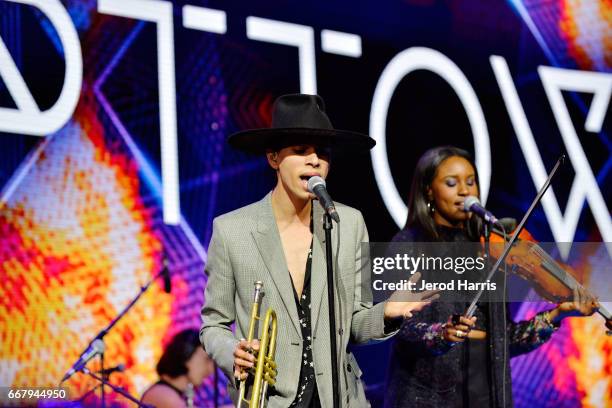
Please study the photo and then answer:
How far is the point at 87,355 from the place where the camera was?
220 inches

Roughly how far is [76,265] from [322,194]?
266 centimetres

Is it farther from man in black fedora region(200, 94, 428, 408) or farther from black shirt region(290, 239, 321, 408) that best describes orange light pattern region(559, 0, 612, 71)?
black shirt region(290, 239, 321, 408)

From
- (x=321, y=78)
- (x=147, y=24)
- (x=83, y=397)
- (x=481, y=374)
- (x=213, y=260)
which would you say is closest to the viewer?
(x=213, y=260)

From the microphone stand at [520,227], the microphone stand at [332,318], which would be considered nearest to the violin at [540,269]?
the microphone stand at [520,227]

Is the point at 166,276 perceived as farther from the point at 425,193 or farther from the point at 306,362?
the point at 306,362

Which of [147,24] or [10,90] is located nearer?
[10,90]

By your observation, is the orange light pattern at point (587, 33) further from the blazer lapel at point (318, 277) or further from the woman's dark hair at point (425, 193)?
the blazer lapel at point (318, 277)

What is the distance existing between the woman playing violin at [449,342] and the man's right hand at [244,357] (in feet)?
4.47

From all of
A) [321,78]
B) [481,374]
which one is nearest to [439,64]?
[321,78]

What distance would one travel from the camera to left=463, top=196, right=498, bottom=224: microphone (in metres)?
4.63

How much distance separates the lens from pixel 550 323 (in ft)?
16.7

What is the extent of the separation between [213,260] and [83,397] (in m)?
2.21

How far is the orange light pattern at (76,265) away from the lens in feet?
18.0

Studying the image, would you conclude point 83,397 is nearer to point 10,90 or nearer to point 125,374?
point 125,374
